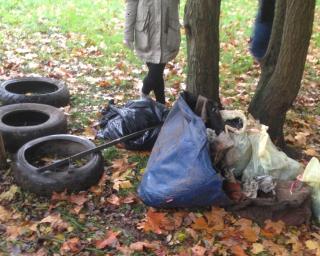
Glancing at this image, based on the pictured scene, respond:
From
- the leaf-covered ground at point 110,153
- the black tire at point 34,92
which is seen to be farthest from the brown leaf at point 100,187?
the black tire at point 34,92

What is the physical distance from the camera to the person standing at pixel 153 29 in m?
4.70

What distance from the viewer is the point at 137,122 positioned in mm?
4668

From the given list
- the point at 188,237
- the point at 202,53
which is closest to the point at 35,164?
the point at 188,237

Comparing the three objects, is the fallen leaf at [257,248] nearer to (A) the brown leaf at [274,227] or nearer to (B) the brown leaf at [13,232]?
(A) the brown leaf at [274,227]

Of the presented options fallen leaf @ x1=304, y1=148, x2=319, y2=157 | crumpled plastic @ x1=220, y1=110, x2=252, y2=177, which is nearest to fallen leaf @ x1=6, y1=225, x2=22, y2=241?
crumpled plastic @ x1=220, y1=110, x2=252, y2=177

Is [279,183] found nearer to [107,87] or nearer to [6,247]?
[6,247]

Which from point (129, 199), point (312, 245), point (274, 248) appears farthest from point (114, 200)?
point (312, 245)

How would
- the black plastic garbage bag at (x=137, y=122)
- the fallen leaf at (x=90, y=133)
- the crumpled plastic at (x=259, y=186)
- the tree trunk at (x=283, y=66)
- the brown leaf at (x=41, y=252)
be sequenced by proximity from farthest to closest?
the fallen leaf at (x=90, y=133)
the black plastic garbage bag at (x=137, y=122)
the tree trunk at (x=283, y=66)
the crumpled plastic at (x=259, y=186)
the brown leaf at (x=41, y=252)

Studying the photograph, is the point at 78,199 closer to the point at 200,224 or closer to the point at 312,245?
the point at 200,224

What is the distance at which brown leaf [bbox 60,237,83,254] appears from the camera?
3.32m

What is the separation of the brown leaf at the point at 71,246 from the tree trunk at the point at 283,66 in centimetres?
229

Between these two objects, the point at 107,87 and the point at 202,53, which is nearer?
the point at 202,53

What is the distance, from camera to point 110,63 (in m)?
7.23

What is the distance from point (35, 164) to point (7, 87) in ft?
5.57
